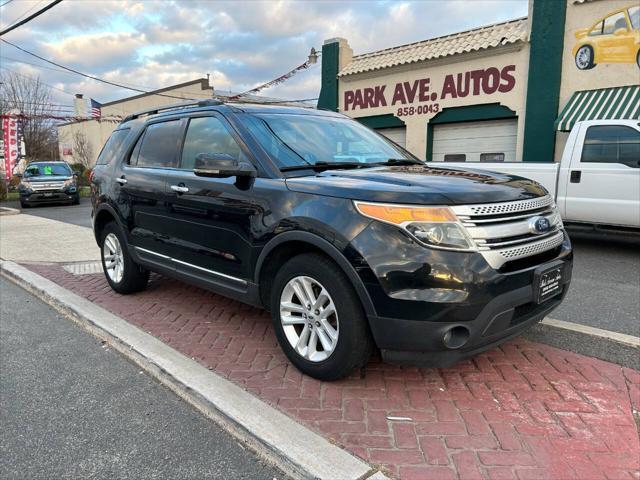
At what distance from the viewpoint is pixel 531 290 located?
288cm

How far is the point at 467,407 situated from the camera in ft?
9.58

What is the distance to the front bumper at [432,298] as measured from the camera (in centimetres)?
264

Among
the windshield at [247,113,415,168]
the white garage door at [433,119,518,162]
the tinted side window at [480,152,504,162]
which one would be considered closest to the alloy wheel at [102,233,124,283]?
the windshield at [247,113,415,168]

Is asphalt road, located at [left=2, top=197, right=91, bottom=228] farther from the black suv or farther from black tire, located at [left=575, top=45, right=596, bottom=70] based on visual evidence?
black tire, located at [left=575, top=45, right=596, bottom=70]

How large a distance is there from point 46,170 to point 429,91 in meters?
14.6

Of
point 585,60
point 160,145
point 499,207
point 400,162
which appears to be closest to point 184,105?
point 160,145

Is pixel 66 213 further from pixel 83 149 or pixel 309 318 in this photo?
pixel 83 149

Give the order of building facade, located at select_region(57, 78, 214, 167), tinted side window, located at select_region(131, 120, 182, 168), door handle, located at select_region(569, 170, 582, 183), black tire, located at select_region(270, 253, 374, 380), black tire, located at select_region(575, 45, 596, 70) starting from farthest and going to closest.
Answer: building facade, located at select_region(57, 78, 214, 167)
black tire, located at select_region(575, 45, 596, 70)
door handle, located at select_region(569, 170, 582, 183)
tinted side window, located at select_region(131, 120, 182, 168)
black tire, located at select_region(270, 253, 374, 380)

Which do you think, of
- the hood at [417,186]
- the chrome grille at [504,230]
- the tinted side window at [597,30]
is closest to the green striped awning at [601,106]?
the tinted side window at [597,30]

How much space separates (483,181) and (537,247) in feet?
1.69

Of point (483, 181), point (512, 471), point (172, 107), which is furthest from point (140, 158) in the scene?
point (512, 471)

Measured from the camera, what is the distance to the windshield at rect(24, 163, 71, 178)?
→ 18.9 metres

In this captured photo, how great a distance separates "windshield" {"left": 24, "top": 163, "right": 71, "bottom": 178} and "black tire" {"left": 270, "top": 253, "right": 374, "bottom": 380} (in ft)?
61.7

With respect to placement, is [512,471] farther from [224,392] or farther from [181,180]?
[181,180]
